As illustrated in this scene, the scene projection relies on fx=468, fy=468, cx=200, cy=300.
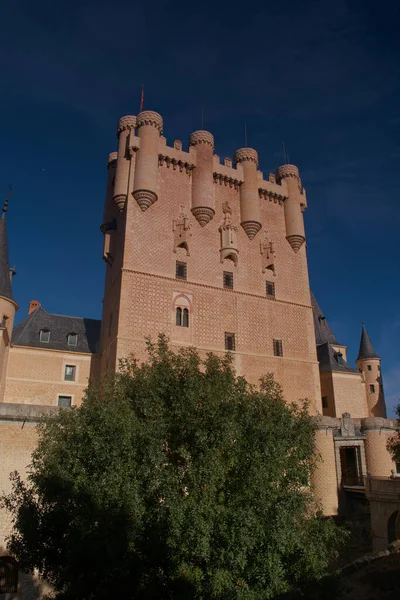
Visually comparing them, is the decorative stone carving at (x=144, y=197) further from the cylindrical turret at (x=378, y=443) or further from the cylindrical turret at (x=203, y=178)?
the cylindrical turret at (x=378, y=443)

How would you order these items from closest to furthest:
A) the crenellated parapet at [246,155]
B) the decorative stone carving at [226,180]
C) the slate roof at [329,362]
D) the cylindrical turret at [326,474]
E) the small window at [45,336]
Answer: the cylindrical turret at [326,474], the small window at [45,336], the decorative stone carving at [226,180], the crenellated parapet at [246,155], the slate roof at [329,362]

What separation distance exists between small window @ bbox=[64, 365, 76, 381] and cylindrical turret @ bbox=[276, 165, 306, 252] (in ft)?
47.7

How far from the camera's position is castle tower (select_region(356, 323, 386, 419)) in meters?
33.1

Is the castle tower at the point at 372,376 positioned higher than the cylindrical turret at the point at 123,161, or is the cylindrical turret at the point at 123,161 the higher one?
the cylindrical turret at the point at 123,161

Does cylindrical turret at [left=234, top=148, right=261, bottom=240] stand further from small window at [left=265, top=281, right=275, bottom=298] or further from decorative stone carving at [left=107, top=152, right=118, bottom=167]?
decorative stone carving at [left=107, top=152, right=118, bottom=167]

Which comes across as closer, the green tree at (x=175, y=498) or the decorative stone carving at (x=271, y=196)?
the green tree at (x=175, y=498)

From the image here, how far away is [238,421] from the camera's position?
11062mm

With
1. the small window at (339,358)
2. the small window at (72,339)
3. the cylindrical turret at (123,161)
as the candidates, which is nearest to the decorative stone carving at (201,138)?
the cylindrical turret at (123,161)

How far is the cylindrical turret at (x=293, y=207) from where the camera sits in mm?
28141

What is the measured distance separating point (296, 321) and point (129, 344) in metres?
10.1

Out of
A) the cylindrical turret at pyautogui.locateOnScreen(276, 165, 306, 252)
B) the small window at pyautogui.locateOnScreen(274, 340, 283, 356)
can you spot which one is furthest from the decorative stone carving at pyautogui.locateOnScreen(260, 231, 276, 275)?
the small window at pyautogui.locateOnScreen(274, 340, 283, 356)

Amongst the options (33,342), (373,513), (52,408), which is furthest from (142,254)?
(373,513)

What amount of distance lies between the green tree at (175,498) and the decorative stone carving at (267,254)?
16.0 metres

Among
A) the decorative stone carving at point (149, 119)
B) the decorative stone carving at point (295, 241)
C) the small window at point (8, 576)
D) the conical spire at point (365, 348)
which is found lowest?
the small window at point (8, 576)
